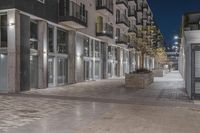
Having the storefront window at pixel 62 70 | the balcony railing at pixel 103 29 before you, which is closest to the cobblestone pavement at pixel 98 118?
the storefront window at pixel 62 70

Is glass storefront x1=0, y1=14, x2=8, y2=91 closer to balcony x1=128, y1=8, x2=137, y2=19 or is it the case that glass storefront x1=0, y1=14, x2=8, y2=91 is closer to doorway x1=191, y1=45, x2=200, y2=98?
doorway x1=191, y1=45, x2=200, y2=98

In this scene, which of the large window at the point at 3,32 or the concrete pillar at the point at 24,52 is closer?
the concrete pillar at the point at 24,52

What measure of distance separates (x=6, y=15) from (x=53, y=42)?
514 cm

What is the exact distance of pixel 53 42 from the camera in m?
23.0

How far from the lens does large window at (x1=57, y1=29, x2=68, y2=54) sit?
24.2m

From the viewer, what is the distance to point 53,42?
2297cm

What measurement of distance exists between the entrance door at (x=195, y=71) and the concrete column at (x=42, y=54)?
34.9 feet

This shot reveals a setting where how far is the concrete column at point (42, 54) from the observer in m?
20.6

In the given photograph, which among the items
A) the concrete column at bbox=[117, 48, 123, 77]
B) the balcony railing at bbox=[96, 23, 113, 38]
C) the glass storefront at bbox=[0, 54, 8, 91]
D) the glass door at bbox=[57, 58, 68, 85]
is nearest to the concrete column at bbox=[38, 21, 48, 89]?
the glass storefront at bbox=[0, 54, 8, 91]

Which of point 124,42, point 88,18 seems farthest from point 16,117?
point 124,42

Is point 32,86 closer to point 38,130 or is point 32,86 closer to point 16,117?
point 16,117

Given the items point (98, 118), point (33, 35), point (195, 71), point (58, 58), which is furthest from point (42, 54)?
point (98, 118)

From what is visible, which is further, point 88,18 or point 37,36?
point 88,18

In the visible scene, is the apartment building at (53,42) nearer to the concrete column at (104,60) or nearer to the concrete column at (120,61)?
the concrete column at (104,60)
